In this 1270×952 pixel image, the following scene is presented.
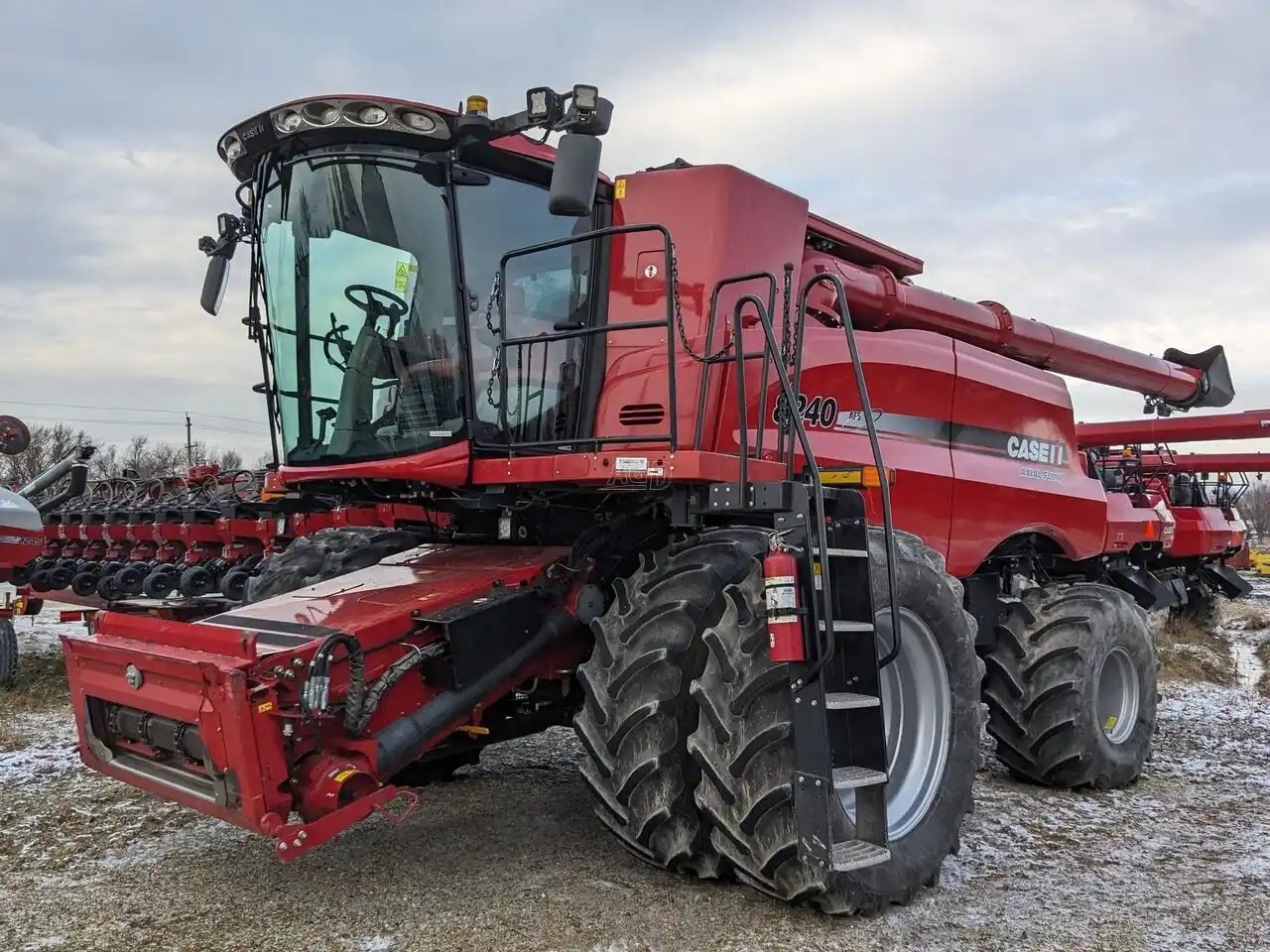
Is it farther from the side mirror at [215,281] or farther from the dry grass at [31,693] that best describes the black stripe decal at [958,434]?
the dry grass at [31,693]

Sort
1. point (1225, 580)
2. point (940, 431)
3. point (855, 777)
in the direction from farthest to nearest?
point (1225, 580), point (940, 431), point (855, 777)

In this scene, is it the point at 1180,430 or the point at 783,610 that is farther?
the point at 1180,430

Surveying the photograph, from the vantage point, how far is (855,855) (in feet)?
11.4

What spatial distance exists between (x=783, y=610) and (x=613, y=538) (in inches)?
52.4

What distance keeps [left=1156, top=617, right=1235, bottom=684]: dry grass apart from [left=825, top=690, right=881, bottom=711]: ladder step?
7172 mm

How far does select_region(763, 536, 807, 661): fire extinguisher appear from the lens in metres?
3.39

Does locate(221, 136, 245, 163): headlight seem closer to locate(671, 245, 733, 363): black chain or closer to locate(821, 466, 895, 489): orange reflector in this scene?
locate(671, 245, 733, 363): black chain

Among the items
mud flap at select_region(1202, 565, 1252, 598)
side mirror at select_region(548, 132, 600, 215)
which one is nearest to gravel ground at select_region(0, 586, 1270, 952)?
side mirror at select_region(548, 132, 600, 215)

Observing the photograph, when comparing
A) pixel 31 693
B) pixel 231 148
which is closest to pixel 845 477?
pixel 231 148

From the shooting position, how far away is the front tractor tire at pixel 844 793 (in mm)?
3469

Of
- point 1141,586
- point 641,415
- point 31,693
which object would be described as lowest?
point 31,693

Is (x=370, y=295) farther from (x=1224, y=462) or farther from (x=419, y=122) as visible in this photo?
(x=1224, y=462)

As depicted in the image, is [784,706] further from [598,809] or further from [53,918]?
[53,918]

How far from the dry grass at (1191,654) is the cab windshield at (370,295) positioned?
7.93 metres
